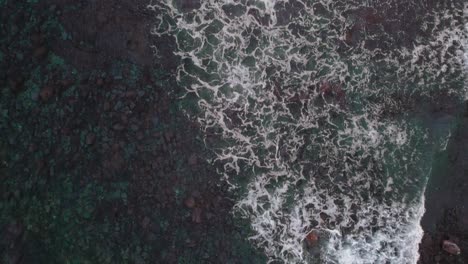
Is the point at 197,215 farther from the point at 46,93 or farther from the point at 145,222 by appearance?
the point at 46,93

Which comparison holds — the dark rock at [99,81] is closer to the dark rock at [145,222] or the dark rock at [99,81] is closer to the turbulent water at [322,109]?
the turbulent water at [322,109]

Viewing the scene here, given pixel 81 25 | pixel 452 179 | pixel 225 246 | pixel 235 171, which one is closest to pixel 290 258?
pixel 225 246

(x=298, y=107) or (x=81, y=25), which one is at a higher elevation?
(x=81, y=25)

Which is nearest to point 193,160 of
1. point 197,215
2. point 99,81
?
point 197,215

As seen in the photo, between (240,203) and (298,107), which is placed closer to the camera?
(240,203)

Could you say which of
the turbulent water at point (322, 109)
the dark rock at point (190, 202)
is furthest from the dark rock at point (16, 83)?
the dark rock at point (190, 202)

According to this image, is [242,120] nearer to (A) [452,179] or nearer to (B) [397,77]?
(B) [397,77]

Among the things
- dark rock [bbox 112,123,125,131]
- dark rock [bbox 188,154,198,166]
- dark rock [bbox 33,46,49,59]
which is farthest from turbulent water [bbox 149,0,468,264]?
dark rock [bbox 33,46,49,59]
